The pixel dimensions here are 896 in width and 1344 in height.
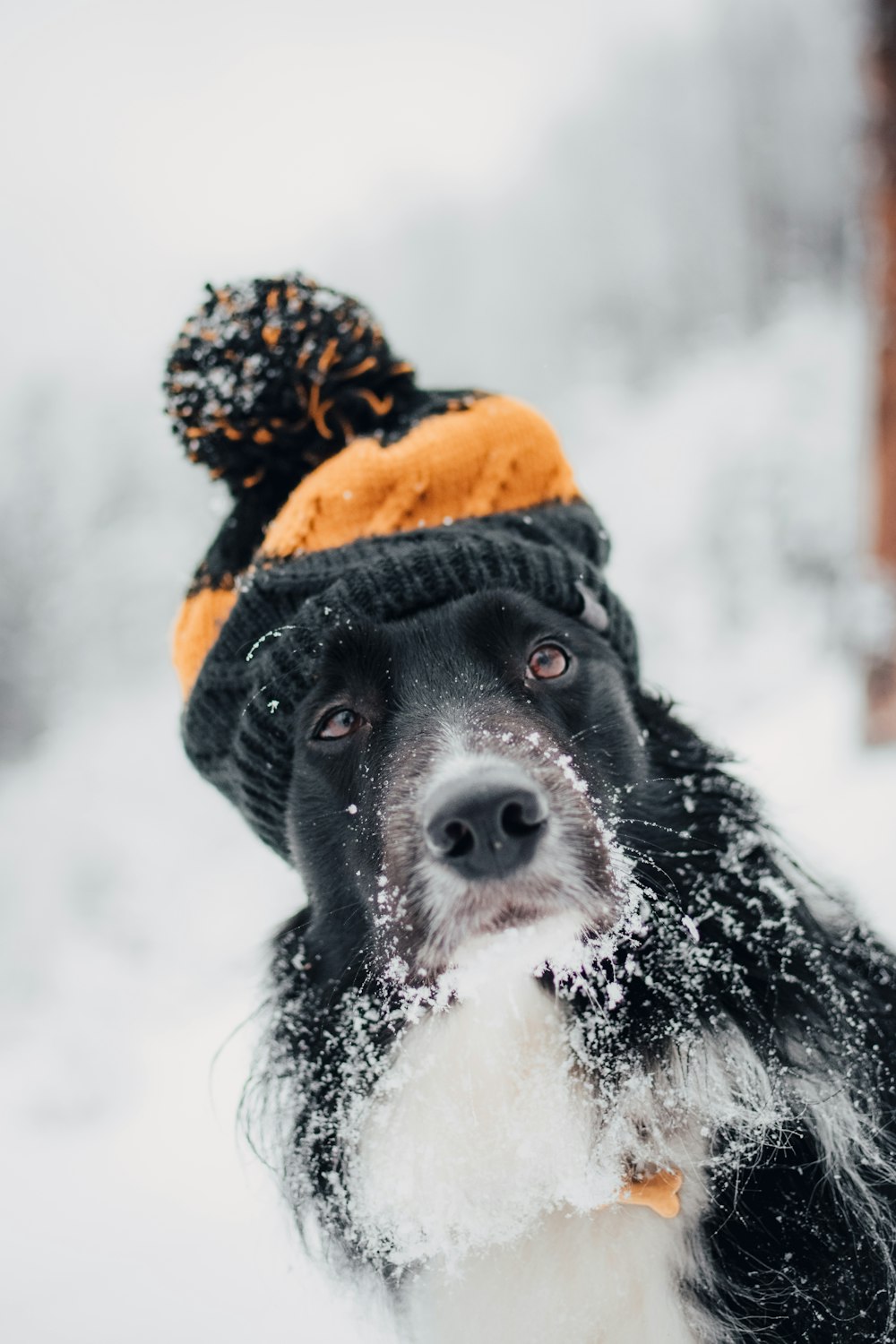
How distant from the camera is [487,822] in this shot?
4.34 ft

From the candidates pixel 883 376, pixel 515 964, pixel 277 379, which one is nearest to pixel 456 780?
pixel 515 964

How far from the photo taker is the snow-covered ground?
304cm

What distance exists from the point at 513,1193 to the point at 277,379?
1652mm

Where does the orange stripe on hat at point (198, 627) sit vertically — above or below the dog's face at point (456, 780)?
above

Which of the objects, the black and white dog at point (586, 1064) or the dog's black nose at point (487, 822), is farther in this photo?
the black and white dog at point (586, 1064)

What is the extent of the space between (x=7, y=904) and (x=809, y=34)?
1547 centimetres

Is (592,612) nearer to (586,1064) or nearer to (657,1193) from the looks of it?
(586,1064)

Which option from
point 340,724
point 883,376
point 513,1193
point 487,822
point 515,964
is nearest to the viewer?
point 487,822

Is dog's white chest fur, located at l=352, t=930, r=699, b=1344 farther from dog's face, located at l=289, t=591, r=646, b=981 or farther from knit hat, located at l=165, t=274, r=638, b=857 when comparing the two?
knit hat, located at l=165, t=274, r=638, b=857

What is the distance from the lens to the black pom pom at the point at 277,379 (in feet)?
6.00

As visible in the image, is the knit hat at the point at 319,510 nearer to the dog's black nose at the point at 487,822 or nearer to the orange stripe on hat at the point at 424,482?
the orange stripe on hat at the point at 424,482

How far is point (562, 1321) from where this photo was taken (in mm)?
1605

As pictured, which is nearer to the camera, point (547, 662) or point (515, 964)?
point (515, 964)

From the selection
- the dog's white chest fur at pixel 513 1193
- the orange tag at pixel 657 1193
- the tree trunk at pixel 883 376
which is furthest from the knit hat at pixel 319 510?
the tree trunk at pixel 883 376
